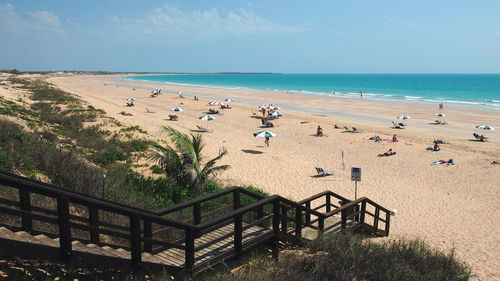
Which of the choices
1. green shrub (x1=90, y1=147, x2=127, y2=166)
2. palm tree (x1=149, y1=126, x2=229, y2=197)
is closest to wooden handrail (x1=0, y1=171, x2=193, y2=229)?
palm tree (x1=149, y1=126, x2=229, y2=197)

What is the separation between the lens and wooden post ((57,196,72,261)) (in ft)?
13.0

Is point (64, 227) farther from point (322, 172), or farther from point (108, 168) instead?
point (322, 172)

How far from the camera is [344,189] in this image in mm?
14227

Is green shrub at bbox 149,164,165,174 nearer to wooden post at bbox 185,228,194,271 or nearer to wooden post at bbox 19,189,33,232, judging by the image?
wooden post at bbox 19,189,33,232

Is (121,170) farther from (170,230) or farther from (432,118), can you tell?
(432,118)

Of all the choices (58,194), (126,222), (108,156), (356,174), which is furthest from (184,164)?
(58,194)

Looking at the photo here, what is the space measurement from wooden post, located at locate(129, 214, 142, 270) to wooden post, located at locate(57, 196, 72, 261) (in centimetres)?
65

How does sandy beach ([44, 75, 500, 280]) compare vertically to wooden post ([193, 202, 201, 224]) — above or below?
below

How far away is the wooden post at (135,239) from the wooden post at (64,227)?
0.65m

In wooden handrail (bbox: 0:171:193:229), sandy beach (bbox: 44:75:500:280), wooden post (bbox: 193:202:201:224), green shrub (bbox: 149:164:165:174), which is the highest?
wooden handrail (bbox: 0:171:193:229)

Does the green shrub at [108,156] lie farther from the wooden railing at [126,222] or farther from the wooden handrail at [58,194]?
the wooden handrail at [58,194]

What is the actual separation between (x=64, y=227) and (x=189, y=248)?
139 centimetres

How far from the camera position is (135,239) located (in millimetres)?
4363

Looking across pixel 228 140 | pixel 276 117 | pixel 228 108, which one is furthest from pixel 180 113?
pixel 228 140
